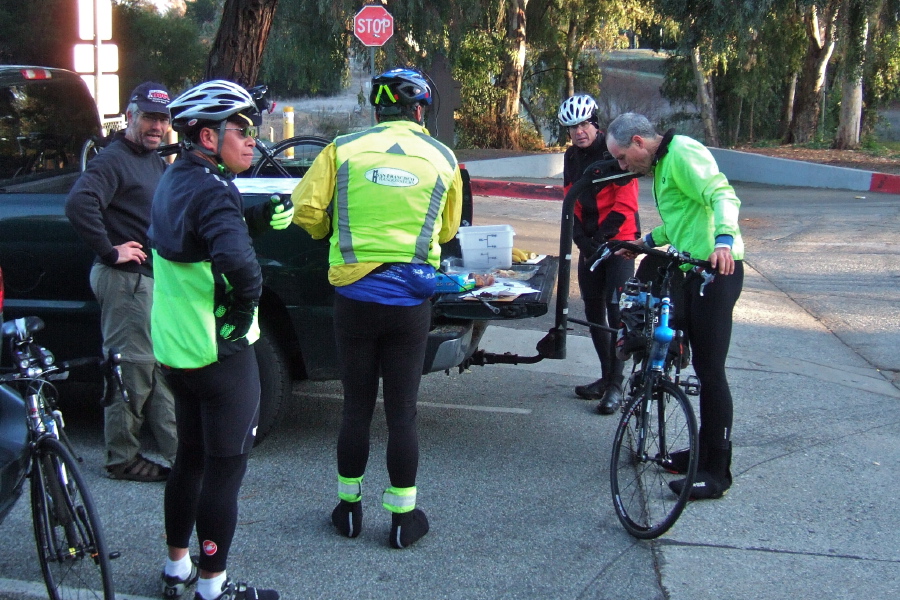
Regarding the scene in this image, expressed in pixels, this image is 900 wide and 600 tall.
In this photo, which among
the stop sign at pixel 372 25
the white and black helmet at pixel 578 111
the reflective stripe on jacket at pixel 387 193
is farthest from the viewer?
the stop sign at pixel 372 25

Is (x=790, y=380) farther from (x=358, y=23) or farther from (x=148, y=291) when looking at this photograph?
(x=358, y=23)

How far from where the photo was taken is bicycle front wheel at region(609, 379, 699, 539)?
4137 mm

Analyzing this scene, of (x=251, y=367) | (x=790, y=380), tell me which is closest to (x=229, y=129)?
(x=251, y=367)

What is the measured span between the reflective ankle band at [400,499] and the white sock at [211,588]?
2.78ft

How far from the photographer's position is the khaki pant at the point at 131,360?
454cm

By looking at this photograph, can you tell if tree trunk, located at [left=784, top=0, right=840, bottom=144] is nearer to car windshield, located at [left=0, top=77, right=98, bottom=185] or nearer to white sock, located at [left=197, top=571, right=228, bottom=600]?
car windshield, located at [left=0, top=77, right=98, bottom=185]

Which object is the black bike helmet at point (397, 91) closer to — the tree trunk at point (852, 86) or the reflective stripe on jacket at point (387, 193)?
the reflective stripe on jacket at point (387, 193)

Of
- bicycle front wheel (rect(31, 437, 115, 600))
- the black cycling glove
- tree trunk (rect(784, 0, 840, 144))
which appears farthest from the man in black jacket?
tree trunk (rect(784, 0, 840, 144))

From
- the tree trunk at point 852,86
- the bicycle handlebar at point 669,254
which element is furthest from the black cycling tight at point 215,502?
the tree trunk at point 852,86

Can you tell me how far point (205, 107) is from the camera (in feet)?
10.3

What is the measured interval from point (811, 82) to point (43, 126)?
2057 cm

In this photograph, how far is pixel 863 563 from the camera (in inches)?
156

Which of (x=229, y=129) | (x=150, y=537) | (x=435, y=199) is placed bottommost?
(x=150, y=537)

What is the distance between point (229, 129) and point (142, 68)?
86.1 ft
